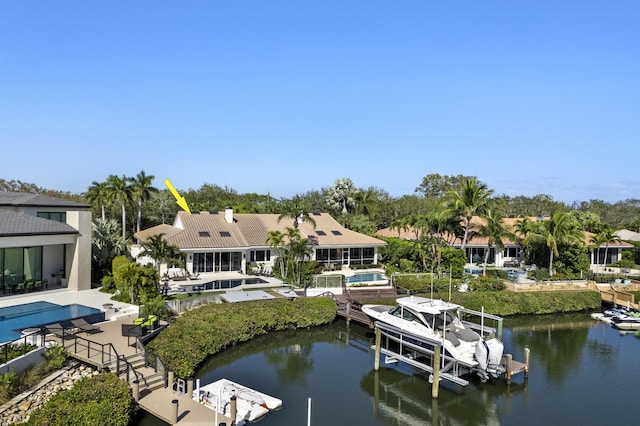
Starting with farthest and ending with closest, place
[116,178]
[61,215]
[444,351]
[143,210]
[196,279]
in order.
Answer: [143,210] → [116,178] → [196,279] → [61,215] → [444,351]

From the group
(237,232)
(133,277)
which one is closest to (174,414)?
(133,277)

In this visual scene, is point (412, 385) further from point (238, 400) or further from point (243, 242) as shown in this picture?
point (243, 242)

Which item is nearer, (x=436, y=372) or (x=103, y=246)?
(x=436, y=372)

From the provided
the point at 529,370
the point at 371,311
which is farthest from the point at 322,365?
→ the point at 529,370

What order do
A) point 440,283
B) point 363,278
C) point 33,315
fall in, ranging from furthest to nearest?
point 363,278, point 440,283, point 33,315

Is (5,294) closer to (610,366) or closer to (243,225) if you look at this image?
(243,225)

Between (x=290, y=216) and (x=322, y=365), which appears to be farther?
(x=290, y=216)

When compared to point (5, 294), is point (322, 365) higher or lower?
lower
